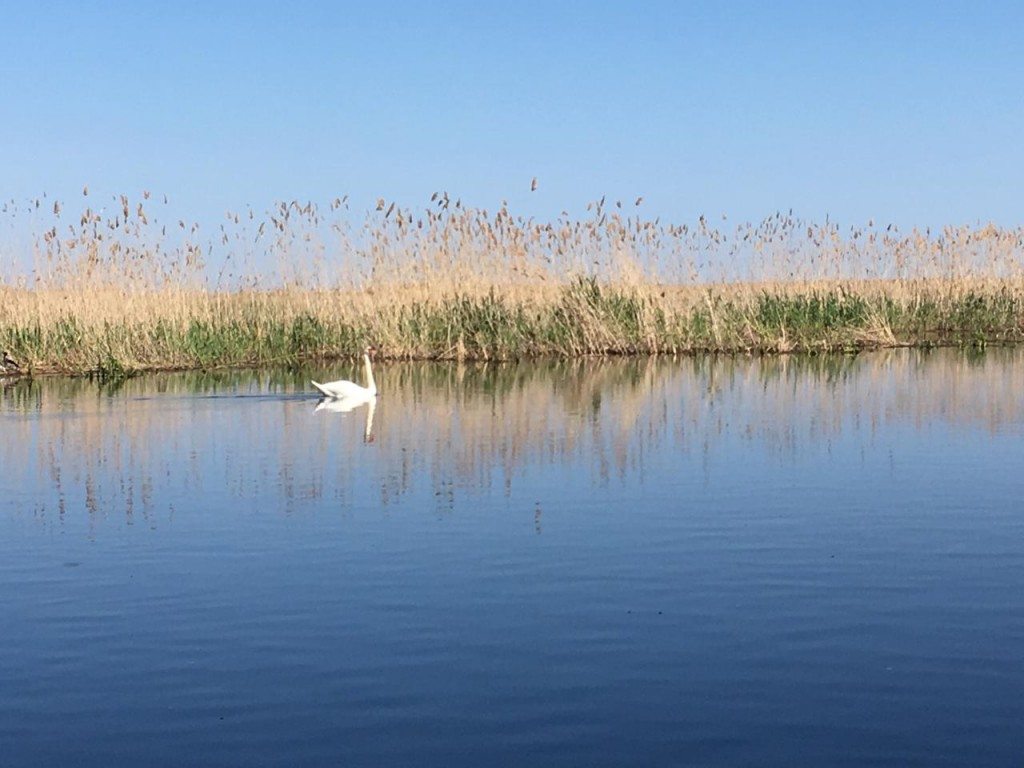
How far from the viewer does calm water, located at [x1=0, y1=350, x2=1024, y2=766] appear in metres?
5.31

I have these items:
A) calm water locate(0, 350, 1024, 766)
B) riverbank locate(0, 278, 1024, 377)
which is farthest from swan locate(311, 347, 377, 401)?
riverbank locate(0, 278, 1024, 377)

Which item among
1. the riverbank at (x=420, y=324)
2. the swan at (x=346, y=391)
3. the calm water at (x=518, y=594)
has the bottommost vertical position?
the calm water at (x=518, y=594)

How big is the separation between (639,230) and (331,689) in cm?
2257

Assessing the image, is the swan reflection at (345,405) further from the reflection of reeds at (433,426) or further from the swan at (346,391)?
the reflection of reeds at (433,426)

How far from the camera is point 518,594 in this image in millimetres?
7375

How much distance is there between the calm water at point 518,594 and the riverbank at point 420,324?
989 cm

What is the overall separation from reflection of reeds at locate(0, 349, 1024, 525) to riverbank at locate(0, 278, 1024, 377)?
1618mm

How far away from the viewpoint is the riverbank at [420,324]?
2384 cm

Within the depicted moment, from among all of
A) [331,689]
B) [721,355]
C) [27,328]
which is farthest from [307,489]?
[721,355]

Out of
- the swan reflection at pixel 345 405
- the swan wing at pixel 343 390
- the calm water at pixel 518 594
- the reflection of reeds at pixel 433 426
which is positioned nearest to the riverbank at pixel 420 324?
the reflection of reeds at pixel 433 426

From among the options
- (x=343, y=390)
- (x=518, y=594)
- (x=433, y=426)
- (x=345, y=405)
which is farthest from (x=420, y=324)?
(x=518, y=594)

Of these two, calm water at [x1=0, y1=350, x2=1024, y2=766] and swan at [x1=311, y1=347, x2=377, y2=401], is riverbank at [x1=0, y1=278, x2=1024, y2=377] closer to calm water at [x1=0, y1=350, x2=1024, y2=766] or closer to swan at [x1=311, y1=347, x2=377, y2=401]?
swan at [x1=311, y1=347, x2=377, y2=401]

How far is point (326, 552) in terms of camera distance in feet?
27.8

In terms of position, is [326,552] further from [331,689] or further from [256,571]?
[331,689]
